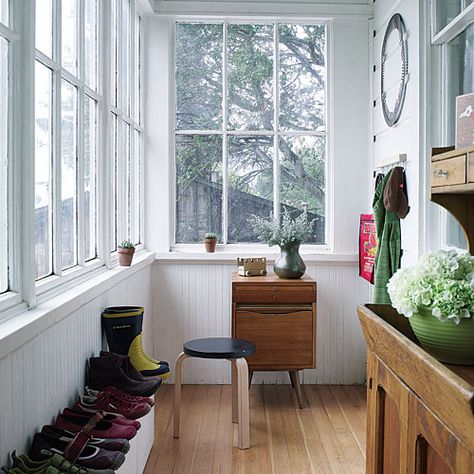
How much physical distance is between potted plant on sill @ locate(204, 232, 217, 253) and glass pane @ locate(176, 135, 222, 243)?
0.14 meters

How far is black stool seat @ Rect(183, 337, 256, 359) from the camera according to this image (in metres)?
3.18

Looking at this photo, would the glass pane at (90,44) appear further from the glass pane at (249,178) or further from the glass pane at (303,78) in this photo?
the glass pane at (303,78)

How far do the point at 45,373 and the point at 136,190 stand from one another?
243 cm

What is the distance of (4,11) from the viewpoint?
185cm

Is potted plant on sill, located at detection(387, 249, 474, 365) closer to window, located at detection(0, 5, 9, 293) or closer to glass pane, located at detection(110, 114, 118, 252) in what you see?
window, located at detection(0, 5, 9, 293)

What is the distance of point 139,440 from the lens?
8.96ft

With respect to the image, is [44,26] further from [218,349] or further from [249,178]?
[249,178]

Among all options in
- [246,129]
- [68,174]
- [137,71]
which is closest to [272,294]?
[246,129]

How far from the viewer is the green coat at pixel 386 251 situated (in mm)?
3496

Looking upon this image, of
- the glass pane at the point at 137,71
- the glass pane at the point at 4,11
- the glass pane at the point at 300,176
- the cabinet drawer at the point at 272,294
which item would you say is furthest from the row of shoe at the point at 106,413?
the glass pane at the point at 300,176

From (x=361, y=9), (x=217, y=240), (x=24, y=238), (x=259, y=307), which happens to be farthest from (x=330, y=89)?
(x=24, y=238)

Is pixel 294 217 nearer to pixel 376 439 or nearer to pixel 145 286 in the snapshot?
pixel 145 286

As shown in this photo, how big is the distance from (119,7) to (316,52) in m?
1.57

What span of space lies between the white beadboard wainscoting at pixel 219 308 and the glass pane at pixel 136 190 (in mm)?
335
